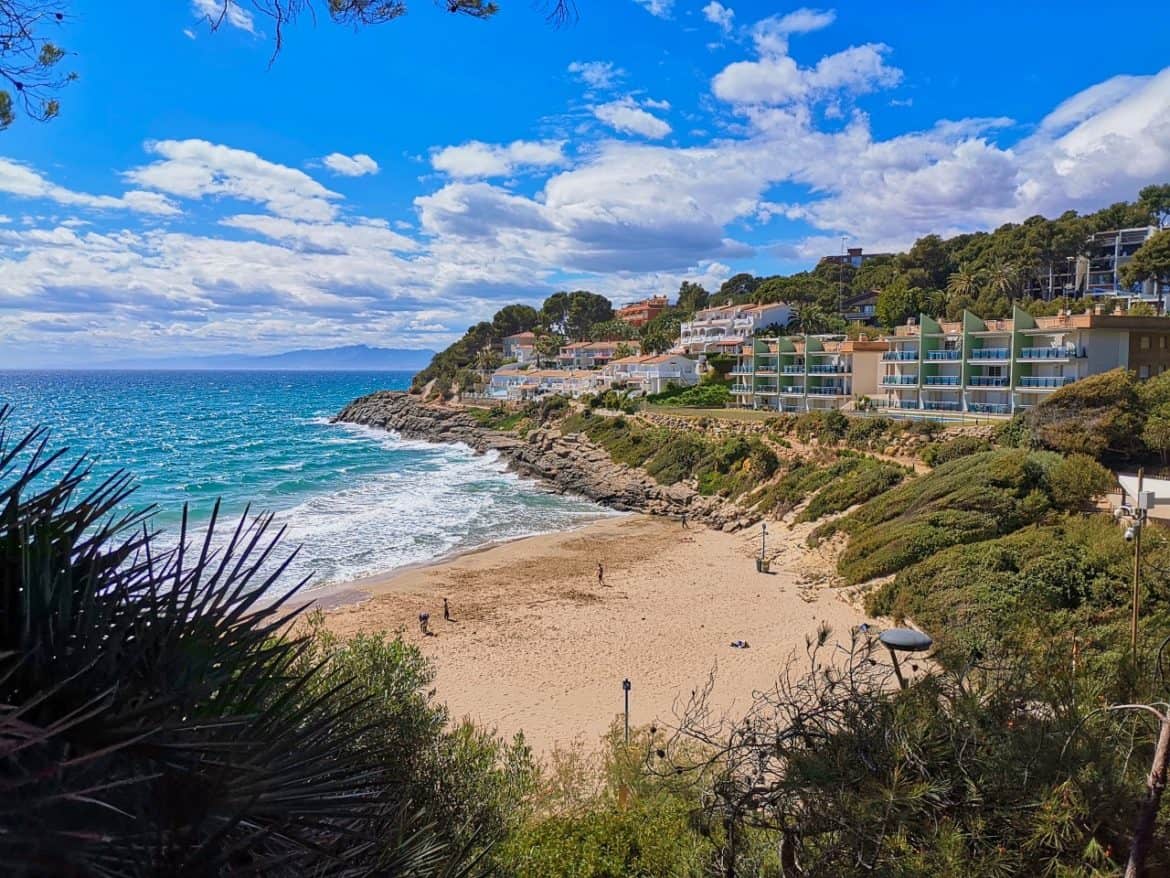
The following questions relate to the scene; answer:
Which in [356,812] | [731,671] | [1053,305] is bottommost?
[731,671]

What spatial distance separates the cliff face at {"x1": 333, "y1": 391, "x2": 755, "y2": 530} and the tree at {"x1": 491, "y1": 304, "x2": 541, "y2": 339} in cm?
3395

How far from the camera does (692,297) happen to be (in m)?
113

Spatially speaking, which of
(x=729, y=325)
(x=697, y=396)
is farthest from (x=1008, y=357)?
(x=729, y=325)

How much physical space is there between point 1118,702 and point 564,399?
62840 mm

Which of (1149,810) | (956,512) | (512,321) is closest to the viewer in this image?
(1149,810)

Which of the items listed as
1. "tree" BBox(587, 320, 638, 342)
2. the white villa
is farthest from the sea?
"tree" BBox(587, 320, 638, 342)

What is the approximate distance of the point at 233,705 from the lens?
3.17 m

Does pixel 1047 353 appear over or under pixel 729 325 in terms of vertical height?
under

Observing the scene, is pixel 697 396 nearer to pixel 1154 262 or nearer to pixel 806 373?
pixel 806 373

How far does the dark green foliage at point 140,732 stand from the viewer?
84.0 inches

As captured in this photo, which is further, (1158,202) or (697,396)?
(1158,202)

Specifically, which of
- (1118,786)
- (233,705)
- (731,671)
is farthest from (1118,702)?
(731,671)

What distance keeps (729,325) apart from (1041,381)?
4490 centimetres

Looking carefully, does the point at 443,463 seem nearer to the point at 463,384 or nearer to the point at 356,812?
the point at 463,384
